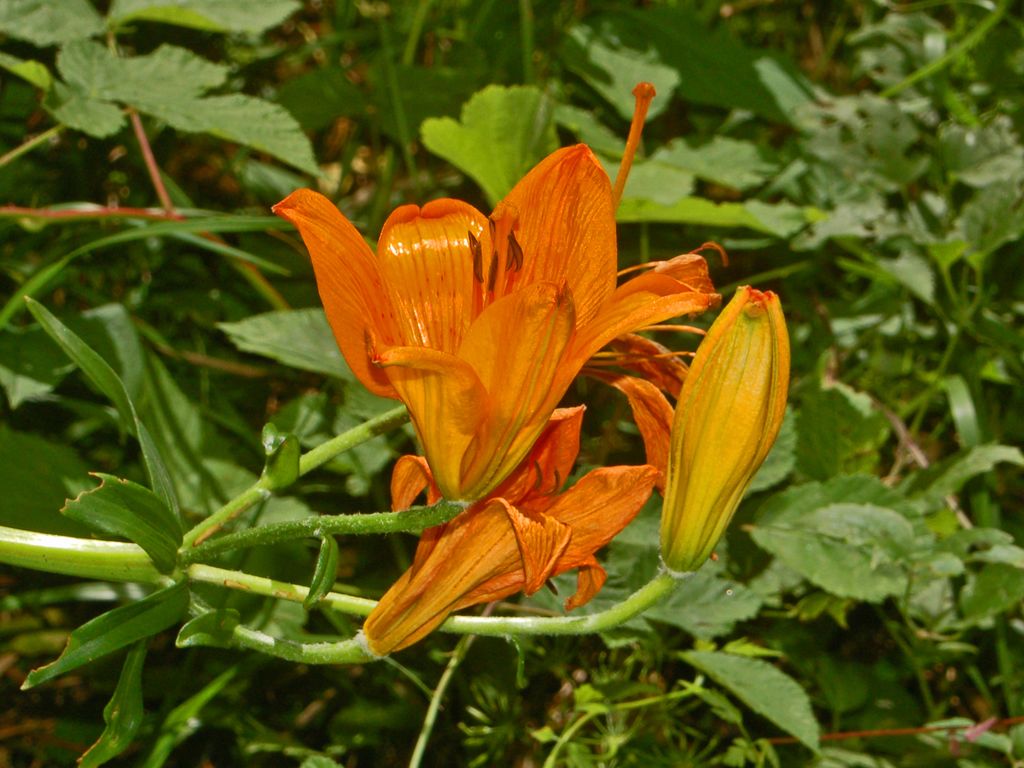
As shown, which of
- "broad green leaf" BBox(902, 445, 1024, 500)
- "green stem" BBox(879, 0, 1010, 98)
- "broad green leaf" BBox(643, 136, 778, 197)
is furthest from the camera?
"green stem" BBox(879, 0, 1010, 98)

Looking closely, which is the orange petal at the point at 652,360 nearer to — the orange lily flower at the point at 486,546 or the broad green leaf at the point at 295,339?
the orange lily flower at the point at 486,546

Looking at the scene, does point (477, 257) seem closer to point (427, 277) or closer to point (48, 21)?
point (427, 277)

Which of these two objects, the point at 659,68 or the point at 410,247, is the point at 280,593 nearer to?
the point at 410,247

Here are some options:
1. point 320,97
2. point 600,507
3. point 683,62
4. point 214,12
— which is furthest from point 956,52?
point 600,507

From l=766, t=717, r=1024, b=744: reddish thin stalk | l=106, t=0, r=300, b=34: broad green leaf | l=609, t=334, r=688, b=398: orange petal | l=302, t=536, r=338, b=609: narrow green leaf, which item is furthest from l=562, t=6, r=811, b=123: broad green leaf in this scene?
l=302, t=536, r=338, b=609: narrow green leaf

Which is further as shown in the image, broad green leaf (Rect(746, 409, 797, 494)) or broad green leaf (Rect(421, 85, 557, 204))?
broad green leaf (Rect(421, 85, 557, 204))

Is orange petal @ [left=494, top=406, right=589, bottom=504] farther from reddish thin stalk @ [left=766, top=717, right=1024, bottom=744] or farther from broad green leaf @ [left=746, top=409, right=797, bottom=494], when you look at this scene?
reddish thin stalk @ [left=766, top=717, right=1024, bottom=744]
